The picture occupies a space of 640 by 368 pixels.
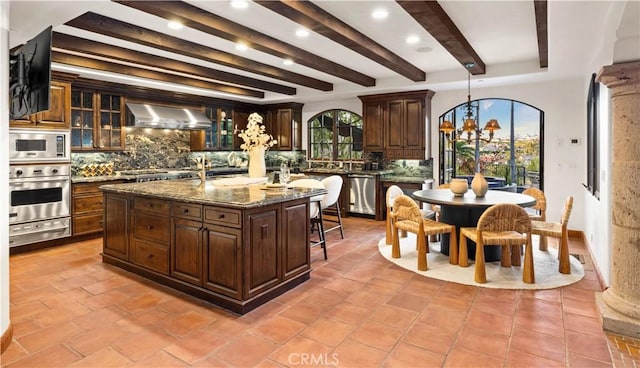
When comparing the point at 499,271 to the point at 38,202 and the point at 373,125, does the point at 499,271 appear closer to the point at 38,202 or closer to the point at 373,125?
the point at 373,125

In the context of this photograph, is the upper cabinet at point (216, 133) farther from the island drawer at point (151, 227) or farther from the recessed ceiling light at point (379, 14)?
the recessed ceiling light at point (379, 14)

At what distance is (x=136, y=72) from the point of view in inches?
220

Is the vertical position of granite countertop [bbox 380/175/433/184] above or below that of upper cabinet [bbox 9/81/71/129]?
below

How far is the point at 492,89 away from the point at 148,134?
6226 mm

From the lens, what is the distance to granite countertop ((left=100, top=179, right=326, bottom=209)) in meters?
3.21

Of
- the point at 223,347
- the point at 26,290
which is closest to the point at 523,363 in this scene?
the point at 223,347

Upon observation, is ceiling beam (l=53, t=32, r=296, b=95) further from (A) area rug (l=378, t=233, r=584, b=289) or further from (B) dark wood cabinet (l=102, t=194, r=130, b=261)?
(A) area rug (l=378, t=233, r=584, b=289)

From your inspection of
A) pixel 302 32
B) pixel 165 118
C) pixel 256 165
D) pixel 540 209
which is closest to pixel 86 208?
pixel 165 118

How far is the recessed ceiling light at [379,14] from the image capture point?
3.51 m

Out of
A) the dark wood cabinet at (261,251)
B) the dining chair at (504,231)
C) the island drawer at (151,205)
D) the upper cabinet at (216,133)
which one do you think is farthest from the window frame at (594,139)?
the upper cabinet at (216,133)

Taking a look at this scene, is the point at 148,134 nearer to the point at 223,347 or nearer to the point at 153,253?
the point at 153,253

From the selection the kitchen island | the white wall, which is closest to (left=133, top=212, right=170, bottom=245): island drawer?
the kitchen island

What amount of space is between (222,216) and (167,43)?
2.24 metres

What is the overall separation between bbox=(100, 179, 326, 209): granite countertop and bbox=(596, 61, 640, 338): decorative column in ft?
8.20
